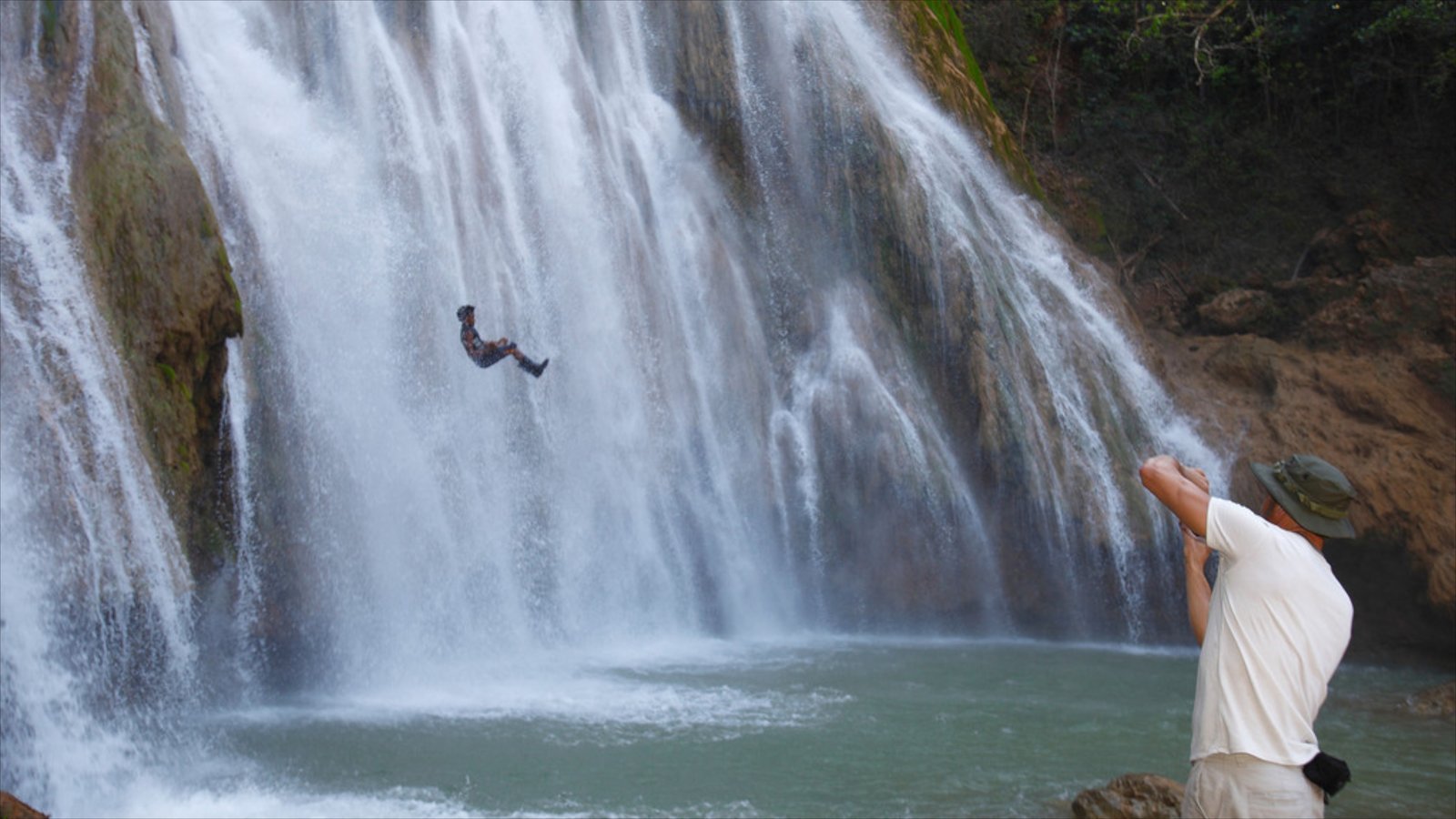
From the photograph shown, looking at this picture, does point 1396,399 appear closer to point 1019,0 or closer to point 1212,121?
point 1212,121

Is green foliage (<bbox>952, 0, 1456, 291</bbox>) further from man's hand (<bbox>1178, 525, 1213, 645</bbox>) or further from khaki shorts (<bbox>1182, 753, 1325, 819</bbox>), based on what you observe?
khaki shorts (<bbox>1182, 753, 1325, 819</bbox>)

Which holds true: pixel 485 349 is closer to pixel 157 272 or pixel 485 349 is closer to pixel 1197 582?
pixel 157 272

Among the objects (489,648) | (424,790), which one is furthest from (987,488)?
(424,790)

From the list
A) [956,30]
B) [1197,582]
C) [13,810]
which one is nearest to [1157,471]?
[1197,582]

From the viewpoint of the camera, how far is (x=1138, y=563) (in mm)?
14695

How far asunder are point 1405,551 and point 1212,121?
9237 mm

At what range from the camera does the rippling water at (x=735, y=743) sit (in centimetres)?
789

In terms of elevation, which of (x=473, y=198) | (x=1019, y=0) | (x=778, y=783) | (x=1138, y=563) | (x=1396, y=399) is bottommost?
(x=778, y=783)

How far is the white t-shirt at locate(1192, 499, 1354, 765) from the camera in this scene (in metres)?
3.46

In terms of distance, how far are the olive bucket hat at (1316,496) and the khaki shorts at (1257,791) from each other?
0.62 m

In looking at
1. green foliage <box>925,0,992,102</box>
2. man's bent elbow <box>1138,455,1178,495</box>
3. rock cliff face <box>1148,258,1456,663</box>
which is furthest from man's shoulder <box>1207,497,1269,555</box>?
green foliage <box>925,0,992,102</box>

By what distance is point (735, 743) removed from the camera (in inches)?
358

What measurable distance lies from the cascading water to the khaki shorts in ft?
28.5

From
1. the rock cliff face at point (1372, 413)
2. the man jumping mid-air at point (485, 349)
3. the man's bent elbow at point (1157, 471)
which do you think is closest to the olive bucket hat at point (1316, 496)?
the man's bent elbow at point (1157, 471)
